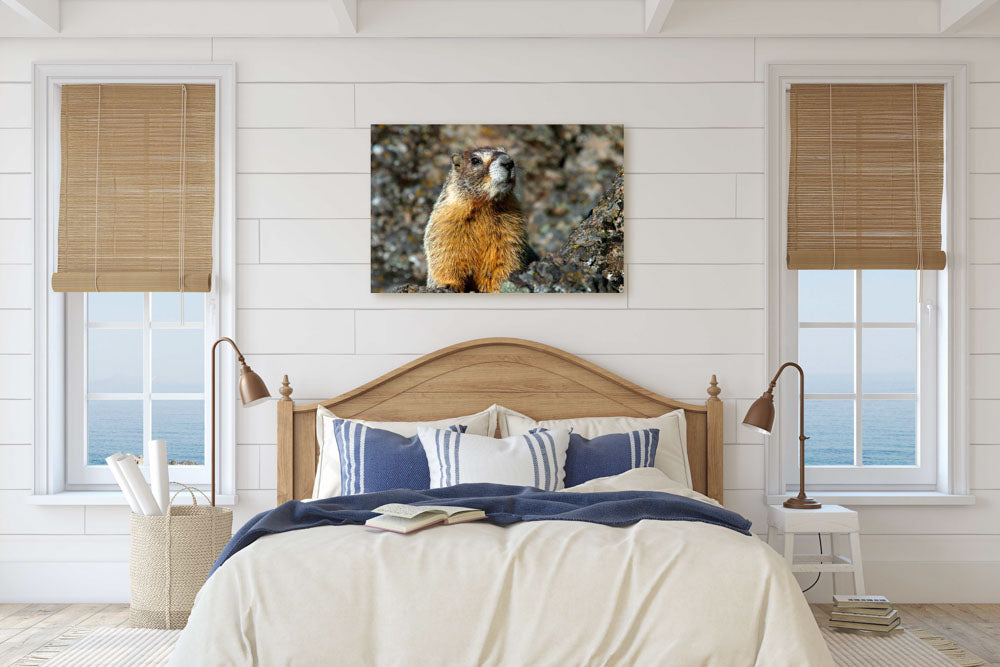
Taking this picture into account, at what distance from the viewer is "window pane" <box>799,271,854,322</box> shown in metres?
3.89

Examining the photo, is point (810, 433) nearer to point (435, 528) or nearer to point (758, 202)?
point (758, 202)

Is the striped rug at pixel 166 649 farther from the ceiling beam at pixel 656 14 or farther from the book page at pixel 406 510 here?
the ceiling beam at pixel 656 14

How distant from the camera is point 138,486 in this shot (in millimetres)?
3264

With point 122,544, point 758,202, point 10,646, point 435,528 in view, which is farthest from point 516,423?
point 10,646

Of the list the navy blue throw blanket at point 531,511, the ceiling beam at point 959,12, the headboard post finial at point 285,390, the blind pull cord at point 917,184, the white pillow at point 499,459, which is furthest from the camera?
the blind pull cord at point 917,184

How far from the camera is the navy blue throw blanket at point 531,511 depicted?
2.50m

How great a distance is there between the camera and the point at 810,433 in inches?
154

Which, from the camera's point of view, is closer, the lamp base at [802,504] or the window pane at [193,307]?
the lamp base at [802,504]

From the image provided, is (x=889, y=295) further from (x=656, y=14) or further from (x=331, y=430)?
(x=331, y=430)

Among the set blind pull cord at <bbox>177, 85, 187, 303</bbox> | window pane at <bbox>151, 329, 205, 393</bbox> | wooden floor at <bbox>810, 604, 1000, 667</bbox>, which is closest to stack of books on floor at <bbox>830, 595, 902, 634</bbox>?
wooden floor at <bbox>810, 604, 1000, 667</bbox>

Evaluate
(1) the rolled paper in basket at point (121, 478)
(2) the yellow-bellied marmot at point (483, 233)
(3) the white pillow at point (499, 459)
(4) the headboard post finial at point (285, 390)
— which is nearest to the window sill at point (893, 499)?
(3) the white pillow at point (499, 459)

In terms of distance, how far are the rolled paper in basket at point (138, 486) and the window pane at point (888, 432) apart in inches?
123

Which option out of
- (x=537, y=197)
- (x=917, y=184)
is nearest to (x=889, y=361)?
(x=917, y=184)

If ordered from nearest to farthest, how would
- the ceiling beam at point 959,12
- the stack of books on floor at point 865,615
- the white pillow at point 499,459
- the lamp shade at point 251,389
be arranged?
the white pillow at point 499,459 → the stack of books on floor at point 865,615 → the lamp shade at point 251,389 → the ceiling beam at point 959,12
